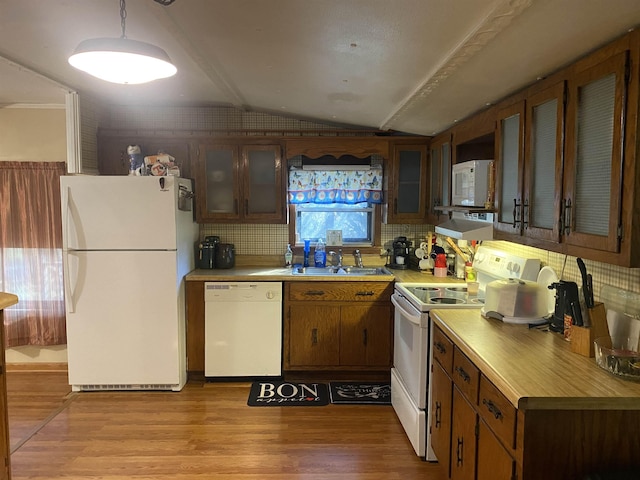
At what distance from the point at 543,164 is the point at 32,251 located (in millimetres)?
4027

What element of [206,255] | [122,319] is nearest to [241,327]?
[206,255]

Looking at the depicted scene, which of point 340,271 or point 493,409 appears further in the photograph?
point 340,271

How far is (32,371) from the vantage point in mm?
4125

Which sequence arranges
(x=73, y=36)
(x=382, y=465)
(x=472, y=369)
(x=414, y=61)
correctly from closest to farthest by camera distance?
(x=472, y=369), (x=414, y=61), (x=73, y=36), (x=382, y=465)

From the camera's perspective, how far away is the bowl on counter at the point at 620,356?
1.61 m

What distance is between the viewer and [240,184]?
13.4ft

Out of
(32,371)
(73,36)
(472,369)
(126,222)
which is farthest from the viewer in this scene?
(32,371)

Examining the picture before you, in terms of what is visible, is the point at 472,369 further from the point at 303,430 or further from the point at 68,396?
the point at 68,396

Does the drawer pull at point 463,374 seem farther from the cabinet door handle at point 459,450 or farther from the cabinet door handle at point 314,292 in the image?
A: the cabinet door handle at point 314,292

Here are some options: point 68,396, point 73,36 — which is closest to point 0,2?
point 73,36

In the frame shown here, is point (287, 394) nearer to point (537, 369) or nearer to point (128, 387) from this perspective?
point (128, 387)

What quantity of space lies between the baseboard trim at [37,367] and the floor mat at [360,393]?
2.44 metres

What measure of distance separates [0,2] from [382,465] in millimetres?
2993

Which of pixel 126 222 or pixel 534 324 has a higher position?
pixel 126 222
